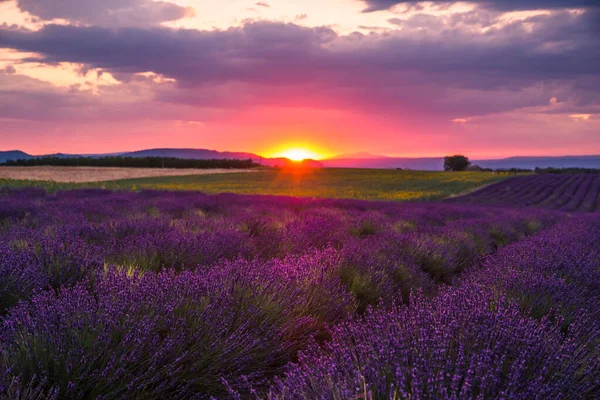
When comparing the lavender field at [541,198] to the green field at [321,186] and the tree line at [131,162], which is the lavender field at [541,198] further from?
the tree line at [131,162]

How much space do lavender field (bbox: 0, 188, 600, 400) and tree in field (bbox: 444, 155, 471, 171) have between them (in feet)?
289

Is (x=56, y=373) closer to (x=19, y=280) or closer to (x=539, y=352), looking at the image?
(x=19, y=280)

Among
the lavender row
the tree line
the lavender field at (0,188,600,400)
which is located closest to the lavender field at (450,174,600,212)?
the lavender field at (0,188,600,400)

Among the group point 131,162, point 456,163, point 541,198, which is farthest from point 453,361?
point 456,163

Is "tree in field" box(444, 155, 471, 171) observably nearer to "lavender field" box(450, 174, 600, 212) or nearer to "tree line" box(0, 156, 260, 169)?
"tree line" box(0, 156, 260, 169)

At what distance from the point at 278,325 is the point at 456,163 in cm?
9206

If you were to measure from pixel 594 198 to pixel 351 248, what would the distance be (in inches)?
943

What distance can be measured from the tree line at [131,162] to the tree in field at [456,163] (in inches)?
1631

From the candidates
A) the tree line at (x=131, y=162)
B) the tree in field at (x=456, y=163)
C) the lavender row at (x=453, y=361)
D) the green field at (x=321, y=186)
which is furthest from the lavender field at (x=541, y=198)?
the tree in field at (x=456, y=163)

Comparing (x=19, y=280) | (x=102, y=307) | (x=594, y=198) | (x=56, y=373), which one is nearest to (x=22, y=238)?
(x=19, y=280)

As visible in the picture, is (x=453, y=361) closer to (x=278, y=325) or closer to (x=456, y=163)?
(x=278, y=325)

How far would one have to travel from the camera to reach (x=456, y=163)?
291 feet

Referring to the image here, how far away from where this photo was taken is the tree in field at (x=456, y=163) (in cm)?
8769

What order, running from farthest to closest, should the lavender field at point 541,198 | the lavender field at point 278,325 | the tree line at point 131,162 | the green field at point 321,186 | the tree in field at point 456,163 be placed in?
1. the tree in field at point 456,163
2. the tree line at point 131,162
3. the green field at point 321,186
4. the lavender field at point 541,198
5. the lavender field at point 278,325
